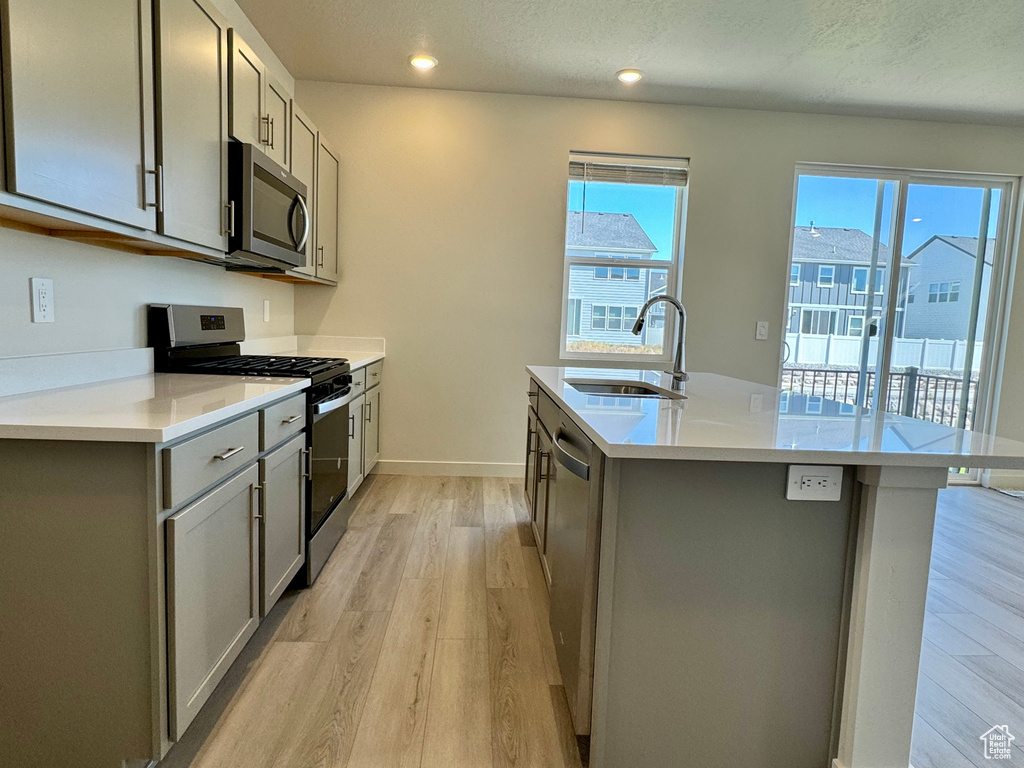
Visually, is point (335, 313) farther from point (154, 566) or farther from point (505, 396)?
point (154, 566)

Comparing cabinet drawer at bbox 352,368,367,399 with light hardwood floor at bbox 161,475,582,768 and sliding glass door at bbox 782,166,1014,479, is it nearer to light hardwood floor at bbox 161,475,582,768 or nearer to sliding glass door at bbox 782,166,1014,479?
light hardwood floor at bbox 161,475,582,768

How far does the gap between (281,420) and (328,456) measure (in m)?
0.58

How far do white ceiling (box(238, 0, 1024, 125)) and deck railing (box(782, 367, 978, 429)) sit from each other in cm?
177

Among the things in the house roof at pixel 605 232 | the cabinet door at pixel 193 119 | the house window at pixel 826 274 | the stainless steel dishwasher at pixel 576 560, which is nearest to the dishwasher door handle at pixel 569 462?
the stainless steel dishwasher at pixel 576 560

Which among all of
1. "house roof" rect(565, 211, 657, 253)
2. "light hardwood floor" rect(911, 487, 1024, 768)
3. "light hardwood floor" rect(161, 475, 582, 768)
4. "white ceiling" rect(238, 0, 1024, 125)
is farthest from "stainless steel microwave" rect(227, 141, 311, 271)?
"light hardwood floor" rect(911, 487, 1024, 768)

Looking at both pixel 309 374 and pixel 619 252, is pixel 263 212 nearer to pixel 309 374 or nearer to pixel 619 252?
pixel 309 374

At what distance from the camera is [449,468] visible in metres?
3.98

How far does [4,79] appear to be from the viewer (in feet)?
3.78

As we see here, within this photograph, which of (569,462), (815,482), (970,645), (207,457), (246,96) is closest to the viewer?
(815,482)

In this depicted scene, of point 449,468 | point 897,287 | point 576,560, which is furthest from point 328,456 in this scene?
point 897,287

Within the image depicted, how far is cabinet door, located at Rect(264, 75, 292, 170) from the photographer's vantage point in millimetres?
2479

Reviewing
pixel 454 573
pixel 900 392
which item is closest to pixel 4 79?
pixel 454 573

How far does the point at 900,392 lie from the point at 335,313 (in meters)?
4.08

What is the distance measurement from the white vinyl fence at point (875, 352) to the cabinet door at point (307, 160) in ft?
10.6
